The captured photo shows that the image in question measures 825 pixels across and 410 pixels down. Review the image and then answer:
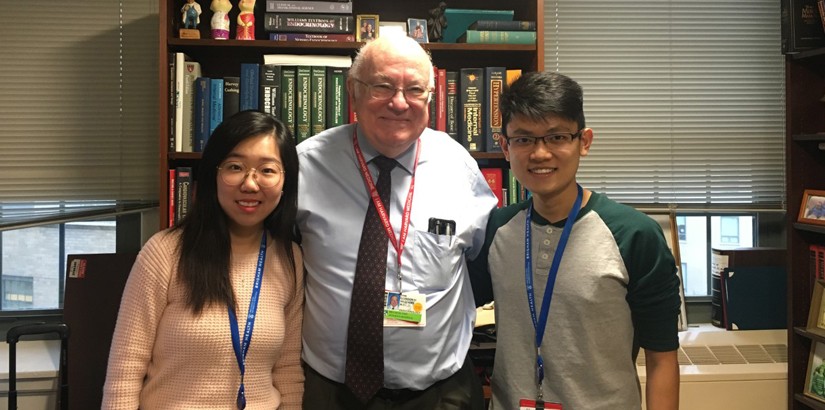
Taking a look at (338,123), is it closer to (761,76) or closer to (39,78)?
(39,78)

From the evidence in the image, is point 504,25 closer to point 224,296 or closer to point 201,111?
point 201,111

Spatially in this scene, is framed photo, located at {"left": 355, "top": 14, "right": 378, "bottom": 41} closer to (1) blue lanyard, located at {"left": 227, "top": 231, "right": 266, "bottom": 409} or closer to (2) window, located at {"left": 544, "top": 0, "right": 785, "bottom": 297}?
(2) window, located at {"left": 544, "top": 0, "right": 785, "bottom": 297}

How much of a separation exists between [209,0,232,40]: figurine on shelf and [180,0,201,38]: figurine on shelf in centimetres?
6

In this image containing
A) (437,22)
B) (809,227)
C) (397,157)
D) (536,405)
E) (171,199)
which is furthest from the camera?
(809,227)

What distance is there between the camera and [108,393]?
1.50 metres

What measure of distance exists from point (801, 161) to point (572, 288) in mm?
1931

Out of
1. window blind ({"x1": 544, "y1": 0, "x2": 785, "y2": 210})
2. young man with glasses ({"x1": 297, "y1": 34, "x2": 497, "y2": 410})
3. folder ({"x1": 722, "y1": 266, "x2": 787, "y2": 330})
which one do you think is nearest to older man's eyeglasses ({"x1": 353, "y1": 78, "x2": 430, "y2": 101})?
young man with glasses ({"x1": 297, "y1": 34, "x2": 497, "y2": 410})

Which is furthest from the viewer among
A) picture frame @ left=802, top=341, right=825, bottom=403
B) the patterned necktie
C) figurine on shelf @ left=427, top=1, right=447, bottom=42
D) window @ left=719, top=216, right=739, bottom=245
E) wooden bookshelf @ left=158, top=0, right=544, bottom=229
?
window @ left=719, top=216, right=739, bottom=245

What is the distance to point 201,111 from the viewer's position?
7.85 ft

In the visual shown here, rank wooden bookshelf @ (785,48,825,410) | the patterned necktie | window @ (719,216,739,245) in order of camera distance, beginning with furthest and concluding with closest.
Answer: window @ (719,216,739,245)
wooden bookshelf @ (785,48,825,410)
the patterned necktie

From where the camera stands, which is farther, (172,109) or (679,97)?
(679,97)

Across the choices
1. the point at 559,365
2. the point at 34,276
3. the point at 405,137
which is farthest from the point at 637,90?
the point at 34,276

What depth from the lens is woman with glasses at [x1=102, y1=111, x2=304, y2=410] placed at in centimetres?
149

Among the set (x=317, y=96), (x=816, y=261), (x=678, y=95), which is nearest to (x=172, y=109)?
(x=317, y=96)
